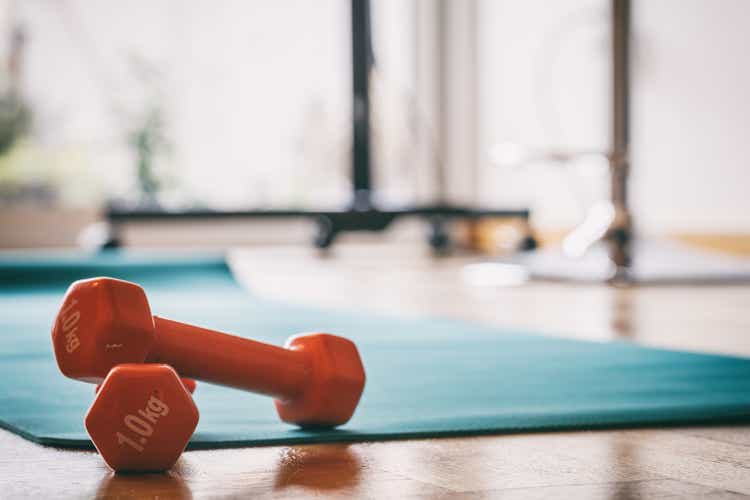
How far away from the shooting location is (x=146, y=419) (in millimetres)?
849

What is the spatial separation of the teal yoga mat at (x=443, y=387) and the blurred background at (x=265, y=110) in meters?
3.10

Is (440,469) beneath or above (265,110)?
beneath

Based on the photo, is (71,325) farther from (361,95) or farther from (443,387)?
(361,95)

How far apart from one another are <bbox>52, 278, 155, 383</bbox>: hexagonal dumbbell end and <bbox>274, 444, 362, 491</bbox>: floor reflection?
0.51 feet

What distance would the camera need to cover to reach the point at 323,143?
6.09 metres

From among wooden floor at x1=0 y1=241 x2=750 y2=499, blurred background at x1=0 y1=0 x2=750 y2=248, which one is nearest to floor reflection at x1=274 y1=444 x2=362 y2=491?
wooden floor at x1=0 y1=241 x2=750 y2=499

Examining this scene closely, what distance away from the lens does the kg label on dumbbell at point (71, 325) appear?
0.87 meters

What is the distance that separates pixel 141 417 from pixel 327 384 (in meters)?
0.22

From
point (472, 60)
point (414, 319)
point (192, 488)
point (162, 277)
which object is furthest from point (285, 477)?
point (472, 60)

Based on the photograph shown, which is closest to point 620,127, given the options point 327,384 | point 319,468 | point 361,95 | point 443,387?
point 443,387

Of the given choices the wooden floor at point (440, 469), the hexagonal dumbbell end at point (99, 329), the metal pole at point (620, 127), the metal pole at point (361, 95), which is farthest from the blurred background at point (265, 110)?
the hexagonal dumbbell end at point (99, 329)

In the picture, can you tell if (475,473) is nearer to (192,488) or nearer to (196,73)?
(192,488)

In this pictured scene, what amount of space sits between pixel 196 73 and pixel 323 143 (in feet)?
2.54

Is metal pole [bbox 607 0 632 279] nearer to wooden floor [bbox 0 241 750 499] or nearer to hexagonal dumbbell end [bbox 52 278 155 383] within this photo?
wooden floor [bbox 0 241 750 499]
